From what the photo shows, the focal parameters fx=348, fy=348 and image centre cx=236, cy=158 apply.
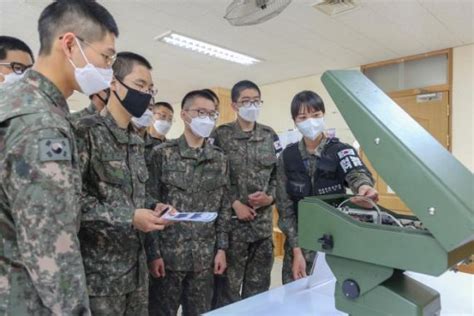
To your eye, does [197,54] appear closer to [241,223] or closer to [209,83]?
[209,83]

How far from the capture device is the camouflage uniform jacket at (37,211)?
795 mm

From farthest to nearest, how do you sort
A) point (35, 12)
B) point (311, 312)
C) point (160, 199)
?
point (35, 12)
point (160, 199)
point (311, 312)

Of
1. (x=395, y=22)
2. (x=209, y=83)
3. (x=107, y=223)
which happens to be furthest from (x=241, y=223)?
(x=209, y=83)

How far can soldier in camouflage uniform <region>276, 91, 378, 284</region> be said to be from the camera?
184 centimetres

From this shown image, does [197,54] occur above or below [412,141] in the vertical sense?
above

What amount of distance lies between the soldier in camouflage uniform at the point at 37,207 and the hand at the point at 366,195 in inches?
32.8

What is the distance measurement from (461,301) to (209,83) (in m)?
5.48

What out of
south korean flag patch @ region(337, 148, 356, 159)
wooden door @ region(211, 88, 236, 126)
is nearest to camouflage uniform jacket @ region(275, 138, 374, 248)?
south korean flag patch @ region(337, 148, 356, 159)

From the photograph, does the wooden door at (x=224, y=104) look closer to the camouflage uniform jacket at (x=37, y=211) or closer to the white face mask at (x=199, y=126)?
the white face mask at (x=199, y=126)

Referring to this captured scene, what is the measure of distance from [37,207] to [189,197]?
114 centimetres

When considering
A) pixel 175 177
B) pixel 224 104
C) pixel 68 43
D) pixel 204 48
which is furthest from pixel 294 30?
pixel 224 104

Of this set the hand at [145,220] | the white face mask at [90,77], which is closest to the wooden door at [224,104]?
the hand at [145,220]

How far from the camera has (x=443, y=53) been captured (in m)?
4.21

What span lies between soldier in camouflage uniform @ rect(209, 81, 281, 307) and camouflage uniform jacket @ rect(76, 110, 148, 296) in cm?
85
